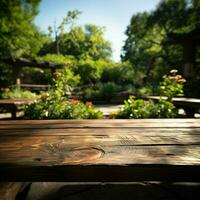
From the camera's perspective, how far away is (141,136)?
1628 mm

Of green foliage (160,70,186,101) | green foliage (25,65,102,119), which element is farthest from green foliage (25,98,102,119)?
green foliage (160,70,186,101)

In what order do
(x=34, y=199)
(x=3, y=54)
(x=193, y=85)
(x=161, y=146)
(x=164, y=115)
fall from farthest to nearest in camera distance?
(x=3, y=54) < (x=193, y=85) < (x=164, y=115) < (x=34, y=199) < (x=161, y=146)

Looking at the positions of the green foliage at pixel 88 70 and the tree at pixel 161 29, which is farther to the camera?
the green foliage at pixel 88 70

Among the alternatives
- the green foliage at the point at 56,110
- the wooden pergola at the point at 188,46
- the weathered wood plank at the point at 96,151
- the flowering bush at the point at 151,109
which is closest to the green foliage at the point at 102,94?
the wooden pergola at the point at 188,46

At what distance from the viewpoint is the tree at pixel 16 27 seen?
15594 millimetres

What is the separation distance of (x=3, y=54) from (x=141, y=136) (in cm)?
1708

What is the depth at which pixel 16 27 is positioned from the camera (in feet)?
53.8

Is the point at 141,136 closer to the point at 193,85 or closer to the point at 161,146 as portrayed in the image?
the point at 161,146

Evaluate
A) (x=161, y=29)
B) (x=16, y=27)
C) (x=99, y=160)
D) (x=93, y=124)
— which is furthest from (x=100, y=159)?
(x=161, y=29)

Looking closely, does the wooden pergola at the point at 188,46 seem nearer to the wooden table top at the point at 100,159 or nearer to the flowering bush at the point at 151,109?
the flowering bush at the point at 151,109

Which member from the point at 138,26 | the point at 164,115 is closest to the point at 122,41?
the point at 138,26

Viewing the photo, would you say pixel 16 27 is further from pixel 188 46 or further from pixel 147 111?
pixel 147 111

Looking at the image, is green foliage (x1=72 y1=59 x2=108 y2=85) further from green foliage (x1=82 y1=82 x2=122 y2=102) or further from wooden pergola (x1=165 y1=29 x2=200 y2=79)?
wooden pergola (x1=165 y1=29 x2=200 y2=79)

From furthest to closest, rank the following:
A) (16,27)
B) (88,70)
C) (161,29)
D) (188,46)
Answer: (161,29) < (88,70) < (16,27) < (188,46)
